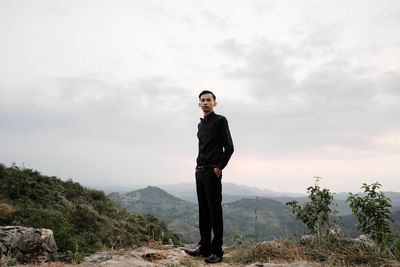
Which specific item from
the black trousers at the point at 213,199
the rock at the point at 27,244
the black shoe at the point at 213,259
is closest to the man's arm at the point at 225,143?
the black trousers at the point at 213,199

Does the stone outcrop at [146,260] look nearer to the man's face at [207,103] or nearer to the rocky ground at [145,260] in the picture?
the rocky ground at [145,260]

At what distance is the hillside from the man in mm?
3246

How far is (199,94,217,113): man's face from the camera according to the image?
185 inches

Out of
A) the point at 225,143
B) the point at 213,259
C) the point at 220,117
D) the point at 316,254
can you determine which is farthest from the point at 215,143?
the point at 316,254

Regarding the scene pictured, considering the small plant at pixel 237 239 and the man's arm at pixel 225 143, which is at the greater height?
the man's arm at pixel 225 143

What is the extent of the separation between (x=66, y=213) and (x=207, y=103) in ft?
34.6

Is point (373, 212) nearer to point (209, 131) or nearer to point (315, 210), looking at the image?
point (315, 210)

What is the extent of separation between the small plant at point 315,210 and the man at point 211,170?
5.93ft

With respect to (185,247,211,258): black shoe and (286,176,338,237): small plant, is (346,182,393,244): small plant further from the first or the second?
(185,247,211,258): black shoe

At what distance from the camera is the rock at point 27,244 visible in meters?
5.19

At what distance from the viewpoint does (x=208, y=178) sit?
14.5ft

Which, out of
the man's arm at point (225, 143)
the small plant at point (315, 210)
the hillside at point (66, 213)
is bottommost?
the hillside at point (66, 213)

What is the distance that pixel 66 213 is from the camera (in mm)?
11891

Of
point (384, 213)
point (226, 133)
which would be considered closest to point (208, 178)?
point (226, 133)
